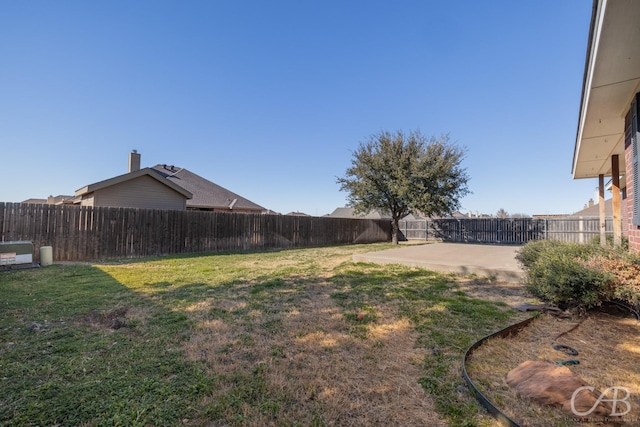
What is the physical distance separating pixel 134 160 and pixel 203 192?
4280mm

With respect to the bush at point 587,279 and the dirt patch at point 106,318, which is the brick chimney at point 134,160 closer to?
the dirt patch at point 106,318

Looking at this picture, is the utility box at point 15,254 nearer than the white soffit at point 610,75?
No

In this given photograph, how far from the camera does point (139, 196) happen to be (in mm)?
12094

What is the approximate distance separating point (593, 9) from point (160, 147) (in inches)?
730

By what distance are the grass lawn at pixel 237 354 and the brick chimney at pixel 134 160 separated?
11.2 meters

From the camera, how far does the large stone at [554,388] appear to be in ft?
5.14

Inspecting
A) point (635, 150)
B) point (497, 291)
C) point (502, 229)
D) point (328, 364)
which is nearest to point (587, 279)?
point (497, 291)

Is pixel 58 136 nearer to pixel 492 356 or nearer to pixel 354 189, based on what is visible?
pixel 354 189

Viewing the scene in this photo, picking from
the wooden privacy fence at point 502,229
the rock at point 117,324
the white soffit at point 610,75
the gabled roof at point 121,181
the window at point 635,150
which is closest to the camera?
the white soffit at point 610,75

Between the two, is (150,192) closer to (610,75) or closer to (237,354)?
(237,354)

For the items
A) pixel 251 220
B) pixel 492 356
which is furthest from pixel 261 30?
pixel 492 356

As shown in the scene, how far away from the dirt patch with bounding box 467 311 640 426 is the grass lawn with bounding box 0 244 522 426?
0.19 m

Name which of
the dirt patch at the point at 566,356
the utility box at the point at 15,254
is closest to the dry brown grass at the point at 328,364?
the dirt patch at the point at 566,356

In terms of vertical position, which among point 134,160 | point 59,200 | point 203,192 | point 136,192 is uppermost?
point 134,160
